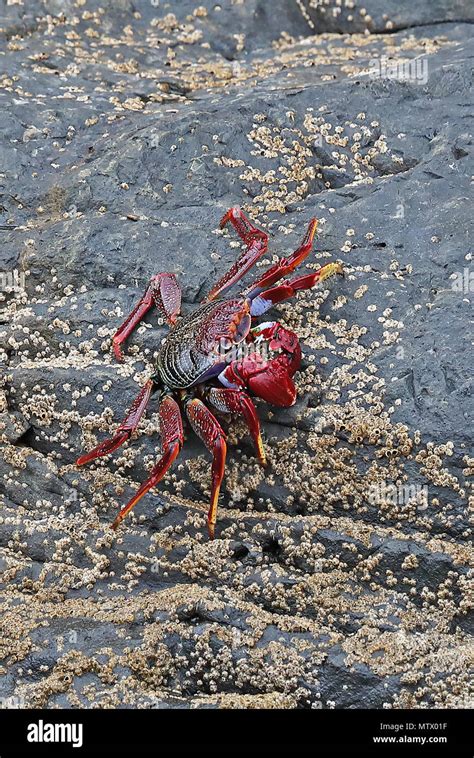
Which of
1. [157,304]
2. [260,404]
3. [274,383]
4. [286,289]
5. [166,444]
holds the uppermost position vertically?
[286,289]

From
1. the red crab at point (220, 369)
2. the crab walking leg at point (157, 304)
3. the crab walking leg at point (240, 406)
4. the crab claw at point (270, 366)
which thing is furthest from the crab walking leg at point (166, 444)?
the crab walking leg at point (157, 304)

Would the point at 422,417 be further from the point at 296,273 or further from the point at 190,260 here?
the point at 190,260

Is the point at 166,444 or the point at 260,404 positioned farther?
the point at 260,404

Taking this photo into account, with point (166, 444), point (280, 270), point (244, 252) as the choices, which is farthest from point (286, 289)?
point (166, 444)

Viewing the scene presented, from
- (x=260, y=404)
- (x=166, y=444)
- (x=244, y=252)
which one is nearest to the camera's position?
(x=166, y=444)

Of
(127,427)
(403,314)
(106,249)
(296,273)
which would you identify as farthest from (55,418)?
(403,314)

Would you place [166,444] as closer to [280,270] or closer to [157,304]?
[157,304]

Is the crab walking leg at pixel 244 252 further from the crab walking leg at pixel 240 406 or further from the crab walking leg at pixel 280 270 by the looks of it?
the crab walking leg at pixel 240 406
